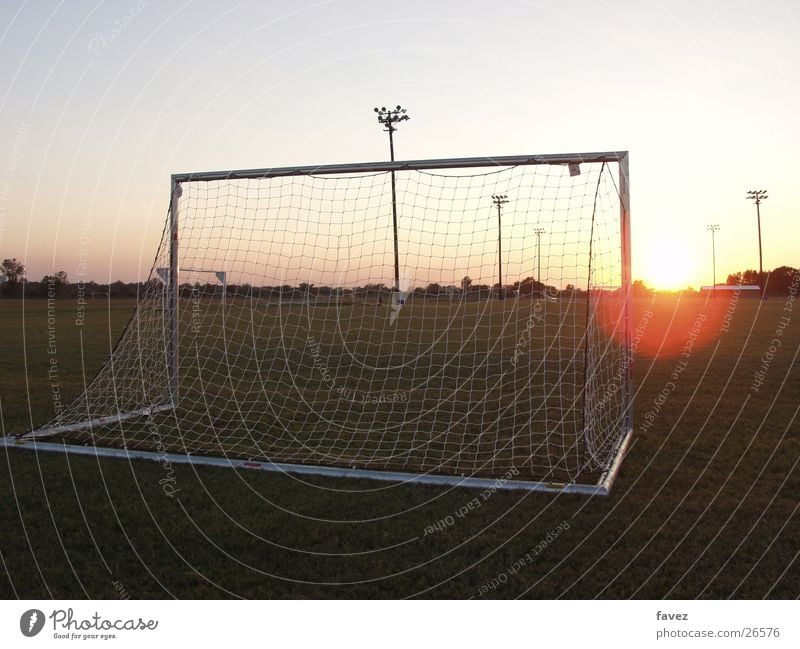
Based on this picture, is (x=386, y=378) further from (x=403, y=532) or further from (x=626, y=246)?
(x=403, y=532)

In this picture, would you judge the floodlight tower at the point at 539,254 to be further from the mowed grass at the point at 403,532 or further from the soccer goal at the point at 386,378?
the mowed grass at the point at 403,532

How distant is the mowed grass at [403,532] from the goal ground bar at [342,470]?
0.40ft

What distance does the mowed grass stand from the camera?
328 centimetres

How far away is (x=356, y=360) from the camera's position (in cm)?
1266

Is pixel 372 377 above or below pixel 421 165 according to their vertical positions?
below

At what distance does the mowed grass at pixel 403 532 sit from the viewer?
129 inches

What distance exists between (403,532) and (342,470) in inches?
52.0

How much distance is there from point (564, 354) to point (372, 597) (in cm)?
1100

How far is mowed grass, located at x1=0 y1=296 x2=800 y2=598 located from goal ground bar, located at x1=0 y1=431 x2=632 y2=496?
0.12m

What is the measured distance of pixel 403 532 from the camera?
3.91 m

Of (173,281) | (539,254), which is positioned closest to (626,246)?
(539,254)

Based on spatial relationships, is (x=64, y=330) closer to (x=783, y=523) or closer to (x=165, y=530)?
(x=165, y=530)

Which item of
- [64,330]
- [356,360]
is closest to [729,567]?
[356,360]

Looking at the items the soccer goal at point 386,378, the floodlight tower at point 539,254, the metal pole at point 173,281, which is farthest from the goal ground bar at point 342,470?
the floodlight tower at point 539,254
